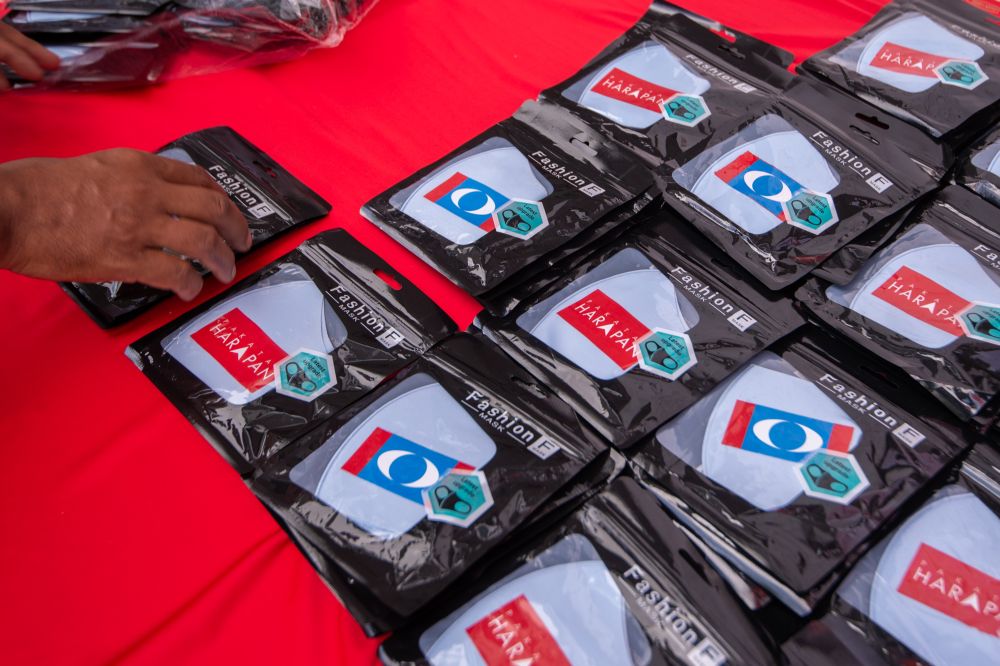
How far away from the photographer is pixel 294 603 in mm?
776

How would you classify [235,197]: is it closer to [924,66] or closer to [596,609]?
[596,609]

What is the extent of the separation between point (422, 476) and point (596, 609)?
21 cm

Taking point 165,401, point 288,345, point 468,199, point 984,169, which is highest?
point 984,169

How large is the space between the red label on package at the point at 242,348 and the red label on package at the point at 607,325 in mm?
340

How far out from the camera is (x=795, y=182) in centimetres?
103

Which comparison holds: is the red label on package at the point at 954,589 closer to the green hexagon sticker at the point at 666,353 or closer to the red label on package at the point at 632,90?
the green hexagon sticker at the point at 666,353

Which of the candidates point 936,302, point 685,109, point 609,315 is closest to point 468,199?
point 609,315

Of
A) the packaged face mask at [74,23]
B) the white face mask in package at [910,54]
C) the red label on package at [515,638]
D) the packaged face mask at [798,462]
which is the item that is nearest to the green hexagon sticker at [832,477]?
the packaged face mask at [798,462]

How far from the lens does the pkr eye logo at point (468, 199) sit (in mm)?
1011

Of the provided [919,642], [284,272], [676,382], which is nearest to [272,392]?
[284,272]

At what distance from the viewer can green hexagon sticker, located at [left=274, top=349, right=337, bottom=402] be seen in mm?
875

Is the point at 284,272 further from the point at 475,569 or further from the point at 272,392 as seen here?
the point at 475,569

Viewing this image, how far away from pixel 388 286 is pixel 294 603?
38 cm

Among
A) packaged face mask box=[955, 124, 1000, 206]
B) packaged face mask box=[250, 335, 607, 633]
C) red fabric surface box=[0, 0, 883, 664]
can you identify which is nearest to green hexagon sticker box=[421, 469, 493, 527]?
packaged face mask box=[250, 335, 607, 633]
